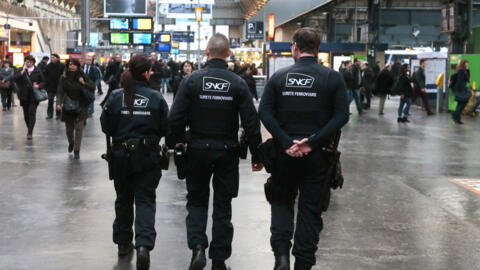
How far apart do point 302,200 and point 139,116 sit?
1537mm

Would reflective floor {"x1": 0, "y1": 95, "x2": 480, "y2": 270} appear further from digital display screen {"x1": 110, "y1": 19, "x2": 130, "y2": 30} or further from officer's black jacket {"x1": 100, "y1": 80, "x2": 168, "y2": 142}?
digital display screen {"x1": 110, "y1": 19, "x2": 130, "y2": 30}

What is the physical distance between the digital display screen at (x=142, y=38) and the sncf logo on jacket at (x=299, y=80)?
4202 cm

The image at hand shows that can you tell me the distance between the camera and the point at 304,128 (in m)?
5.73

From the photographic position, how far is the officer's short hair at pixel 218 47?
20.4 feet

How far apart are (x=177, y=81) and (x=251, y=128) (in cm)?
949

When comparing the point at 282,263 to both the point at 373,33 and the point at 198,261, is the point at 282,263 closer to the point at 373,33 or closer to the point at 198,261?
the point at 198,261

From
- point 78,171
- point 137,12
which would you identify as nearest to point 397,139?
point 78,171

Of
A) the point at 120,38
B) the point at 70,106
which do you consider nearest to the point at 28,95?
the point at 70,106

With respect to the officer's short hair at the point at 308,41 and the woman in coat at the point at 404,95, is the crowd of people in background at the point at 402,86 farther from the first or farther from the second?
the officer's short hair at the point at 308,41

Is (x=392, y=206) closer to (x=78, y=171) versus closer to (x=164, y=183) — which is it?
(x=164, y=183)

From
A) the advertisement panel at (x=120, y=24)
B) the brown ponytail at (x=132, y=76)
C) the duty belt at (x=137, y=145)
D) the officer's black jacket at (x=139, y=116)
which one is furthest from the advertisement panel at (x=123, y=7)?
the duty belt at (x=137, y=145)

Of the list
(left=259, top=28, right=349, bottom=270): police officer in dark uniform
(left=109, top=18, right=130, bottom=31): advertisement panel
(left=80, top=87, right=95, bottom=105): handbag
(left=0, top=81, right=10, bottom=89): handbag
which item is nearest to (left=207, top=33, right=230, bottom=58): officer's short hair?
(left=259, top=28, right=349, bottom=270): police officer in dark uniform

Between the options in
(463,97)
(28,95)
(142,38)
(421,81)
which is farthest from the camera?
(142,38)

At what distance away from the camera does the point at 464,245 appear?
23.9 ft
